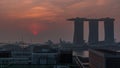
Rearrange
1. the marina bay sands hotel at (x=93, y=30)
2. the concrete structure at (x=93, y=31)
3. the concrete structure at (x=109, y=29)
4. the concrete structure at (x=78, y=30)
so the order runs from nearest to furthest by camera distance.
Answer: the concrete structure at (x=78, y=30)
the marina bay sands hotel at (x=93, y=30)
the concrete structure at (x=93, y=31)
the concrete structure at (x=109, y=29)

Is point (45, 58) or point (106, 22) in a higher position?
point (106, 22)

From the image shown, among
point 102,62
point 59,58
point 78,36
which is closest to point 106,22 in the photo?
point 78,36

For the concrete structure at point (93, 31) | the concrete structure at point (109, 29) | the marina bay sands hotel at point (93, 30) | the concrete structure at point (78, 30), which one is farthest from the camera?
the concrete structure at point (109, 29)

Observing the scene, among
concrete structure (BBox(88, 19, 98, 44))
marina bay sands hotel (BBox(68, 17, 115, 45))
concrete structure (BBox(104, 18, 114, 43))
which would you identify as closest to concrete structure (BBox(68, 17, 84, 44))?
marina bay sands hotel (BBox(68, 17, 115, 45))

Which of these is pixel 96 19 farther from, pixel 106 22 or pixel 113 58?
pixel 113 58

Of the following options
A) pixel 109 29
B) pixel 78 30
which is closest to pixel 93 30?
pixel 109 29

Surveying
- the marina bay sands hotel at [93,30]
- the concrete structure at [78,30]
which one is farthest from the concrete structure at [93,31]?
the concrete structure at [78,30]

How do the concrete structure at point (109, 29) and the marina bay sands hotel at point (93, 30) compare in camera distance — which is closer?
the marina bay sands hotel at point (93, 30)

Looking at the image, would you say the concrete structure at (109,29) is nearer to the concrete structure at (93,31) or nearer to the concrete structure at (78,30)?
the concrete structure at (93,31)
